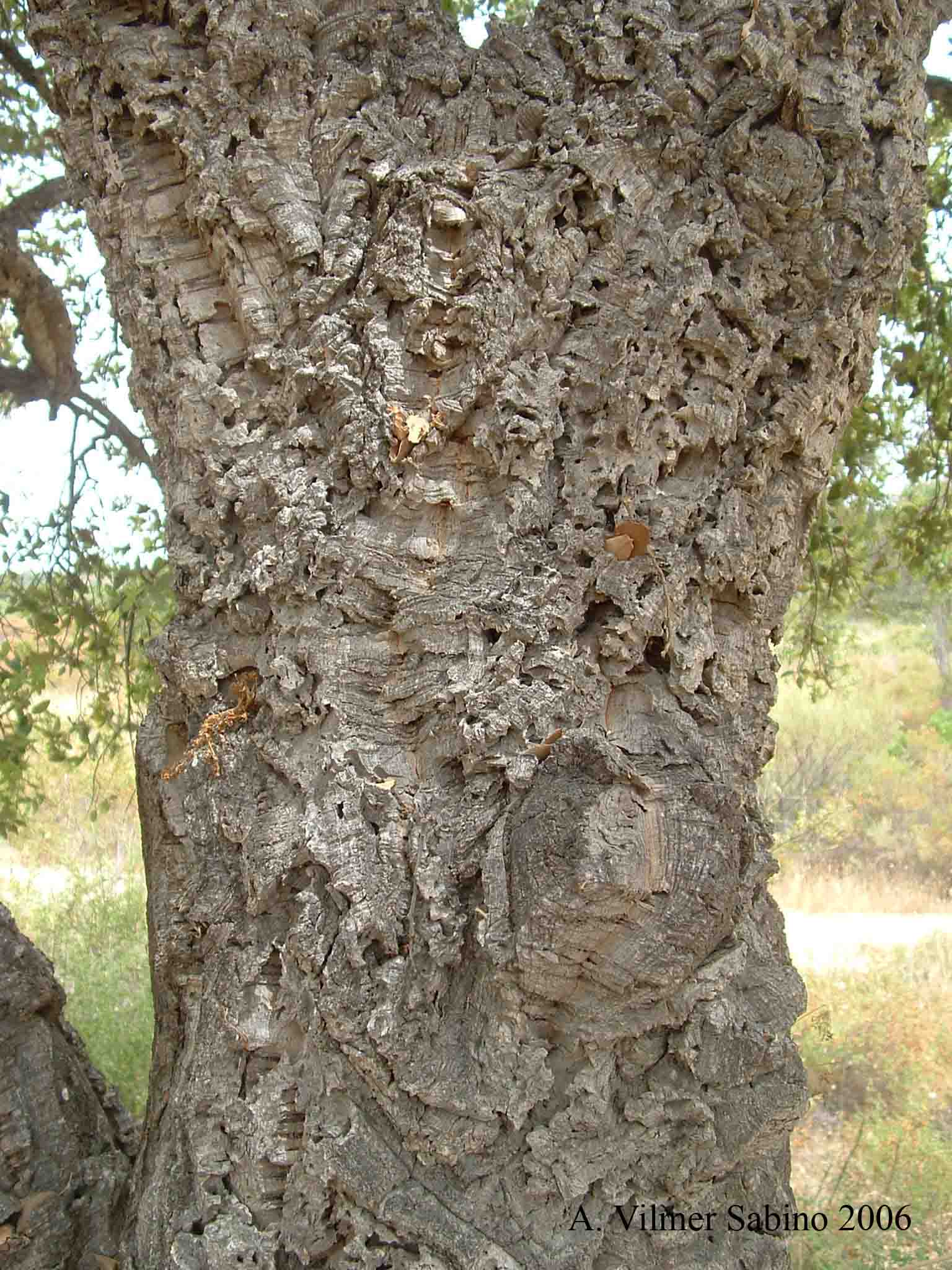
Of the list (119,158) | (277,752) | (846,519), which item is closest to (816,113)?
(119,158)

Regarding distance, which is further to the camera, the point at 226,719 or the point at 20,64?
the point at 20,64

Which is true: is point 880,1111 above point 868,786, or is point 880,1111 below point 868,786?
below

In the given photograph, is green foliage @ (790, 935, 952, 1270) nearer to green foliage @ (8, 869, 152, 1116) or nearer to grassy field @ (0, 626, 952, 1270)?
grassy field @ (0, 626, 952, 1270)

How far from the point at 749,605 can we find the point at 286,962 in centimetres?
97

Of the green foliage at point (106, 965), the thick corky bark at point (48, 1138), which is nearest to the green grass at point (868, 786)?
the green foliage at point (106, 965)

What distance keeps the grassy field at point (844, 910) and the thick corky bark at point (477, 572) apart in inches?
81.8

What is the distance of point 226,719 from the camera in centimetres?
177

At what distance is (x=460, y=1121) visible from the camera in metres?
1.50

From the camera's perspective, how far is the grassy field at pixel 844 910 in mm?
4309

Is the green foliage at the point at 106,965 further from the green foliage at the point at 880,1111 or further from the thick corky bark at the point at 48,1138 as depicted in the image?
the green foliage at the point at 880,1111

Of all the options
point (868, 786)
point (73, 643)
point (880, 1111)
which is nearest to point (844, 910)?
point (868, 786)

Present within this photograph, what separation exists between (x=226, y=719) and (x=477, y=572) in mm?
501

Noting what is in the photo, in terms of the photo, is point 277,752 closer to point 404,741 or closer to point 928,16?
point 404,741

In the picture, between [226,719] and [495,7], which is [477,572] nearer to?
[226,719]
